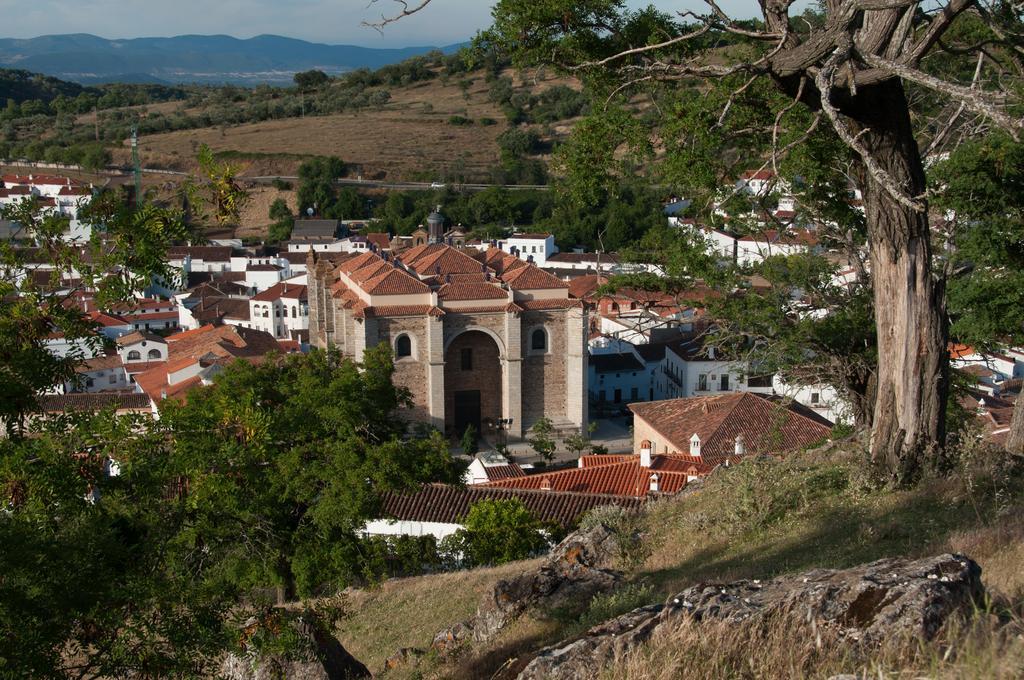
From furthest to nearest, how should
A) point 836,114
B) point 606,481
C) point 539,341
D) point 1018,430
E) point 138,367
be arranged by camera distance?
point 138,367, point 539,341, point 606,481, point 1018,430, point 836,114

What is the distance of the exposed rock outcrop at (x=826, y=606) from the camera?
3.79 m

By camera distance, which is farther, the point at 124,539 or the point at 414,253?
the point at 414,253

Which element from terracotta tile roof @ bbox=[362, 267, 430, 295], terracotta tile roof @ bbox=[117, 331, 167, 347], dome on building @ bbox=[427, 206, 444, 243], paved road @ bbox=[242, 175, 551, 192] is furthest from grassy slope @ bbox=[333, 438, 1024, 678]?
paved road @ bbox=[242, 175, 551, 192]

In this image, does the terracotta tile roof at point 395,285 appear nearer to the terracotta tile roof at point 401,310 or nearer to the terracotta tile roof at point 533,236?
the terracotta tile roof at point 401,310

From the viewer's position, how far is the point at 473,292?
32344 millimetres

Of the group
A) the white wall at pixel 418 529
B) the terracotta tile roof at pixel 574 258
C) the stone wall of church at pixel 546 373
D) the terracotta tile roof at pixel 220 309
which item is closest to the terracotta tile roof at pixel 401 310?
the stone wall of church at pixel 546 373

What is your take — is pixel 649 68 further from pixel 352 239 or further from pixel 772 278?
pixel 352 239

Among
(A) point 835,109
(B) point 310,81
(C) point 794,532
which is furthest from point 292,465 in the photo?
(B) point 310,81

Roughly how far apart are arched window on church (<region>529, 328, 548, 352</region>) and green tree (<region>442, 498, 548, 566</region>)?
15656 mm

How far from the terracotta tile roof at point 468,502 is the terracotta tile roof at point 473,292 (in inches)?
515

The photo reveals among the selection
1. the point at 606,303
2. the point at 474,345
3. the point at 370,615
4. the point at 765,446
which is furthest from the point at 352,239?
the point at 370,615

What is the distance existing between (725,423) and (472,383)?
401 inches

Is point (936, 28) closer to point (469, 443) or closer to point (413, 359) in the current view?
point (469, 443)

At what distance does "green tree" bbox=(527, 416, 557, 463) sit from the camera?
99.3 feet
